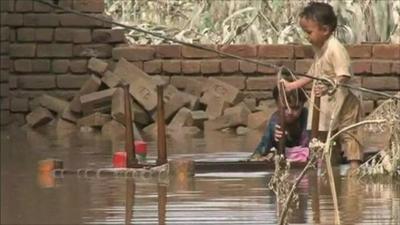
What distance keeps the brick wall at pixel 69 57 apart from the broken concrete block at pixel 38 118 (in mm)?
280

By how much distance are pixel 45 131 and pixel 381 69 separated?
376cm

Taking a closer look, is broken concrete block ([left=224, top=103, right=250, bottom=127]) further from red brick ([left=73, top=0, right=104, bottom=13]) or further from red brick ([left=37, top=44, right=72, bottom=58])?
red brick ([left=37, top=44, right=72, bottom=58])

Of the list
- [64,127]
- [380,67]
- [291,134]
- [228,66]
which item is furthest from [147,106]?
[291,134]

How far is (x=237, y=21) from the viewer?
57.7ft

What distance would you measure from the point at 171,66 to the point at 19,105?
181cm

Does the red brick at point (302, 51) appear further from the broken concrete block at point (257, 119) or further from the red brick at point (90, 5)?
the red brick at point (90, 5)

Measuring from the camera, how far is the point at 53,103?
16.5m

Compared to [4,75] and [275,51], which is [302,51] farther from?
[4,75]

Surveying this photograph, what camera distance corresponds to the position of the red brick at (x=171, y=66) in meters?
16.5

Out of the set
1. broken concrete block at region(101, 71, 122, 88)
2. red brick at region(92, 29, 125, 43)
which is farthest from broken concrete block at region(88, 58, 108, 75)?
red brick at region(92, 29, 125, 43)

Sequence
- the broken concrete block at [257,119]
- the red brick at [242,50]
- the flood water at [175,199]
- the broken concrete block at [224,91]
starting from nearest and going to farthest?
the flood water at [175,199]
the broken concrete block at [257,119]
the broken concrete block at [224,91]
the red brick at [242,50]

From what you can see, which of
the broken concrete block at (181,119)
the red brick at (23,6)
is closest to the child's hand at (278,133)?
the broken concrete block at (181,119)

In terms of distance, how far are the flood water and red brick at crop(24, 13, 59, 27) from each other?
4.76 m

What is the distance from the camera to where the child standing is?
429 inches
